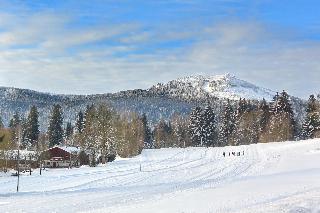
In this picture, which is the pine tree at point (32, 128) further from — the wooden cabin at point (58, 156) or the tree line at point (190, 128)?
the wooden cabin at point (58, 156)

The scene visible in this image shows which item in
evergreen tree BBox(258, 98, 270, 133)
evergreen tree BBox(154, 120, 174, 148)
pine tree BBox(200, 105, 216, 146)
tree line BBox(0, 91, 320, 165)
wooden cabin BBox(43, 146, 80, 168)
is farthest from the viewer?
evergreen tree BBox(154, 120, 174, 148)

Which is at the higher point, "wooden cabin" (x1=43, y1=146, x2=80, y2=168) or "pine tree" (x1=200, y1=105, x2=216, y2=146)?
"pine tree" (x1=200, y1=105, x2=216, y2=146)

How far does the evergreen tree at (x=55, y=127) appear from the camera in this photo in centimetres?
11981

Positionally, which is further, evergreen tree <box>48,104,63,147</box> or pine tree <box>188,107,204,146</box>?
pine tree <box>188,107,204,146</box>

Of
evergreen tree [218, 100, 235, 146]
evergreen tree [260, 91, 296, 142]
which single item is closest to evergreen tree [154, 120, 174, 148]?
evergreen tree [218, 100, 235, 146]

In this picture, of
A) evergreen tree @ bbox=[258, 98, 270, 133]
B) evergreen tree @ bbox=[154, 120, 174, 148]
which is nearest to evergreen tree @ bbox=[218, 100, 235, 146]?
evergreen tree @ bbox=[258, 98, 270, 133]

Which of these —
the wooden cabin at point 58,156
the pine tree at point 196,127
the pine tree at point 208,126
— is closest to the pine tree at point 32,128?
the wooden cabin at point 58,156

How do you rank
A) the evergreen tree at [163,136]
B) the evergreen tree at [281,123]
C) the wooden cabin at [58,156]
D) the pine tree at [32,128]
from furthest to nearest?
the evergreen tree at [163,136], the pine tree at [32,128], the evergreen tree at [281,123], the wooden cabin at [58,156]

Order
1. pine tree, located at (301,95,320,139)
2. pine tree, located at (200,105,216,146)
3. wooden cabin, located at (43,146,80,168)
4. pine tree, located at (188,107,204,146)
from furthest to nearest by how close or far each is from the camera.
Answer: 1. pine tree, located at (200,105,216,146)
2. pine tree, located at (188,107,204,146)
3. pine tree, located at (301,95,320,139)
4. wooden cabin, located at (43,146,80,168)

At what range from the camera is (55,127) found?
120688mm

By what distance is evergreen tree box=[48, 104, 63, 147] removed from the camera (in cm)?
11981

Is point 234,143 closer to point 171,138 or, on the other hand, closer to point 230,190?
point 171,138

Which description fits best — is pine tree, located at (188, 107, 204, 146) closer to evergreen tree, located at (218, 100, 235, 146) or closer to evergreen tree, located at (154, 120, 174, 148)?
evergreen tree, located at (218, 100, 235, 146)

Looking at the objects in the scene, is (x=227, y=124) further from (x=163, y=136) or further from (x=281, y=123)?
(x=163, y=136)
